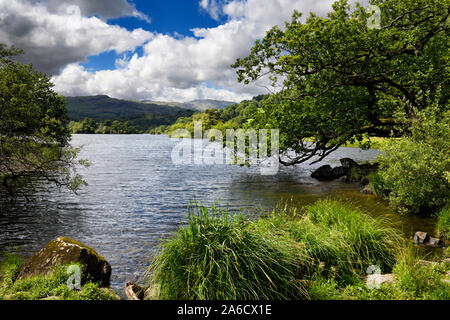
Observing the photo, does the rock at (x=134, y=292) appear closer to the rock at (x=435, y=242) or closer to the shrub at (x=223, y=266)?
the shrub at (x=223, y=266)

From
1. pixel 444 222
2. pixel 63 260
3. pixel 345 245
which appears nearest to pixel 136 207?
pixel 63 260

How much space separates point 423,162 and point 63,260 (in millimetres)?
14938

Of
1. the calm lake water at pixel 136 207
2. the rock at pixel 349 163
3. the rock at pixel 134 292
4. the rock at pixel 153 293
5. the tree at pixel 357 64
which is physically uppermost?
the tree at pixel 357 64

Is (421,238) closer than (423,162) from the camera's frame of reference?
Yes

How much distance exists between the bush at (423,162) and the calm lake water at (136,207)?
4.36ft

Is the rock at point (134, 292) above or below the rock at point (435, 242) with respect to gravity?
above

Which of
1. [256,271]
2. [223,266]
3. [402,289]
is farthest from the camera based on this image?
[402,289]

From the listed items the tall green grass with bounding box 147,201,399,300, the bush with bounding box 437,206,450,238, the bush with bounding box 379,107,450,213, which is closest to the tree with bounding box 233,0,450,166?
the bush with bounding box 379,107,450,213

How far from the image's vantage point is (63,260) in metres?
8.70

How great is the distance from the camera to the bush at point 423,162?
13.4 meters

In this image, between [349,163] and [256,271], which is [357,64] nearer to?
[349,163]

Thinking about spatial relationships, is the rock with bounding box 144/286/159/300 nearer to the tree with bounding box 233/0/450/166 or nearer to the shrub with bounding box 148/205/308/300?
the shrub with bounding box 148/205/308/300

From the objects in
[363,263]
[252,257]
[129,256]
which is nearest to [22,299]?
[252,257]

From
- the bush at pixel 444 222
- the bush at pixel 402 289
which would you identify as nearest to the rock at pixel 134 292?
the bush at pixel 402 289
